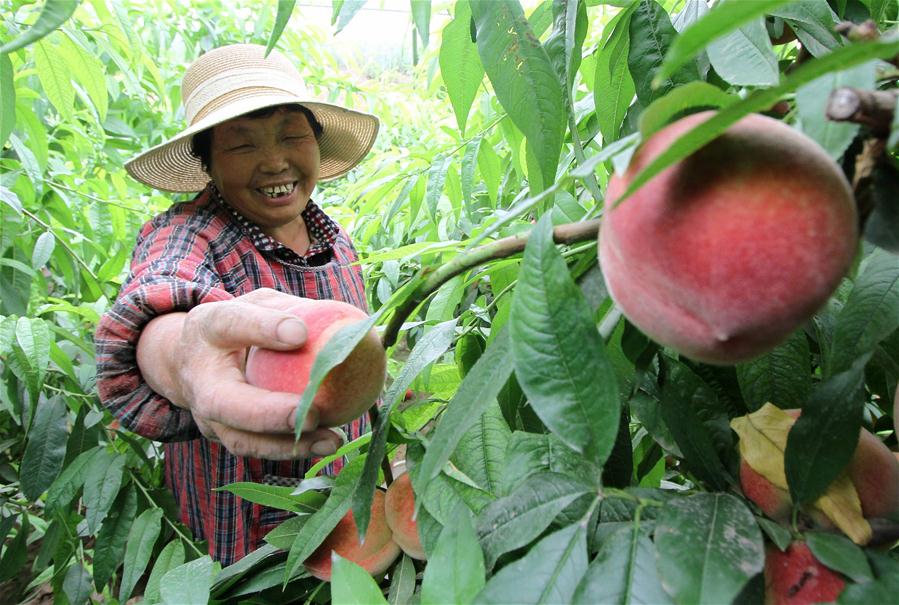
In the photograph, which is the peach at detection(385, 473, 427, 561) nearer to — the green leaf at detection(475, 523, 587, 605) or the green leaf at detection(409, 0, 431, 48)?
the green leaf at detection(475, 523, 587, 605)

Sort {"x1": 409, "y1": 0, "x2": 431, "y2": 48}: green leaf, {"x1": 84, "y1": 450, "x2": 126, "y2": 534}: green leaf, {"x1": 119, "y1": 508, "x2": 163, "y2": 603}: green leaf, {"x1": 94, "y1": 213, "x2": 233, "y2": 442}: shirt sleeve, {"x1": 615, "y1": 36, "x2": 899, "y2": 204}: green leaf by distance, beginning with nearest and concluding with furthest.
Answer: {"x1": 615, "y1": 36, "x2": 899, "y2": 204}: green leaf < {"x1": 409, "y1": 0, "x2": 431, "y2": 48}: green leaf < {"x1": 94, "y1": 213, "x2": 233, "y2": 442}: shirt sleeve < {"x1": 119, "y1": 508, "x2": 163, "y2": 603}: green leaf < {"x1": 84, "y1": 450, "x2": 126, "y2": 534}: green leaf

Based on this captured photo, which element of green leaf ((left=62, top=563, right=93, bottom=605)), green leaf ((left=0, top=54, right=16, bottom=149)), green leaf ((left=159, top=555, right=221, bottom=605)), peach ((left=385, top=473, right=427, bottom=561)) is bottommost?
green leaf ((left=62, top=563, right=93, bottom=605))

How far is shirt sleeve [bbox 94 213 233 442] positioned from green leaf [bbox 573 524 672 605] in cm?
64

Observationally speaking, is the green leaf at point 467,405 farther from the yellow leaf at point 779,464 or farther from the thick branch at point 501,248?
the yellow leaf at point 779,464

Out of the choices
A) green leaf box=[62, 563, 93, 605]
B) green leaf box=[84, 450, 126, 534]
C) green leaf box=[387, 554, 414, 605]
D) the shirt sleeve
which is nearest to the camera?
green leaf box=[387, 554, 414, 605]

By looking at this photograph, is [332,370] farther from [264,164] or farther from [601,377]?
[264,164]

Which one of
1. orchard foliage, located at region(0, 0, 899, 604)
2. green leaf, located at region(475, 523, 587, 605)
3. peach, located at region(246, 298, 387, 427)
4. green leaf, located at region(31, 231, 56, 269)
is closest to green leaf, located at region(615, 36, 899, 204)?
orchard foliage, located at region(0, 0, 899, 604)

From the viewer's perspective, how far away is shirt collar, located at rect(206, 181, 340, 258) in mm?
1331

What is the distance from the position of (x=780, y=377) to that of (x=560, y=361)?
216 millimetres

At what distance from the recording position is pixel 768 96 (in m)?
0.25

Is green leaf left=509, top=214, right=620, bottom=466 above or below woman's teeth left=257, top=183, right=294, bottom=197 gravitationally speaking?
above

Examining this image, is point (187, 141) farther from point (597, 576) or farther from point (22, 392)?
point (597, 576)

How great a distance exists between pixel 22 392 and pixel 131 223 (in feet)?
2.89

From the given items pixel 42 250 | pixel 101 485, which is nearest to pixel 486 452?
pixel 101 485
